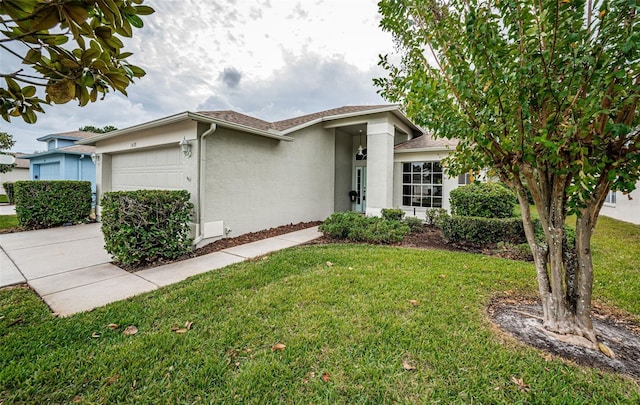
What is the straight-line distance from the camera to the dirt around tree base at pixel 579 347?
2.42 m

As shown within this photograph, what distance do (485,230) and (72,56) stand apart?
7.59m

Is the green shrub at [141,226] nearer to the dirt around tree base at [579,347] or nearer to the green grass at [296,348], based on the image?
the green grass at [296,348]

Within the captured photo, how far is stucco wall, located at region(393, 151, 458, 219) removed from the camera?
383 inches

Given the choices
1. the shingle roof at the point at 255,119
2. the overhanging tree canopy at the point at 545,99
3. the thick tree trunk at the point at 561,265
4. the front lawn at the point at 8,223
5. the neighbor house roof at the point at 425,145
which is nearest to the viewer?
the overhanging tree canopy at the point at 545,99

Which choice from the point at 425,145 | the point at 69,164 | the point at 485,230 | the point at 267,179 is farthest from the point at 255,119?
the point at 69,164

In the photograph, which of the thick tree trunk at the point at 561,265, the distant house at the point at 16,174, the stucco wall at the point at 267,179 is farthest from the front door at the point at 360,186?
the distant house at the point at 16,174

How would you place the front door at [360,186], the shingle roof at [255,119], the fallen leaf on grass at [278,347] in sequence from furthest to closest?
the front door at [360,186] < the shingle roof at [255,119] < the fallen leaf on grass at [278,347]

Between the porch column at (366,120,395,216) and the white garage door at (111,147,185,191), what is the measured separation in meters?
6.23

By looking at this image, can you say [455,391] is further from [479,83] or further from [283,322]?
[479,83]

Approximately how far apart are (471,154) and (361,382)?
8.21 ft

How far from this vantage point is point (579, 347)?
8.58 feet

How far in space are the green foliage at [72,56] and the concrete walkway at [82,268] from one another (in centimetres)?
313

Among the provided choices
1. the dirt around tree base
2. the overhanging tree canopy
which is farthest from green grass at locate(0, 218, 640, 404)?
the overhanging tree canopy

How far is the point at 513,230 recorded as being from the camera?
6375 mm
